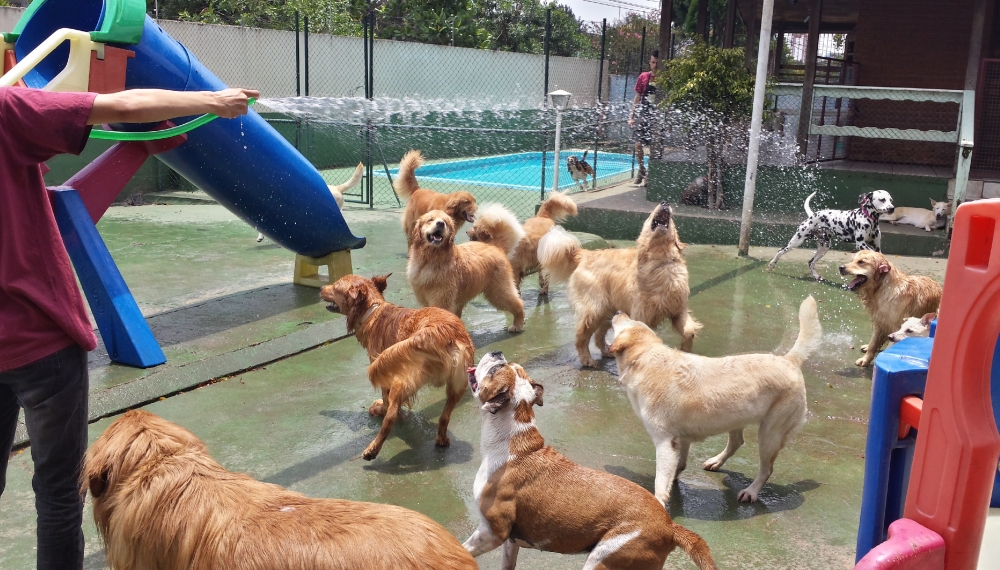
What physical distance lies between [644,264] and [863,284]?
1.80 m

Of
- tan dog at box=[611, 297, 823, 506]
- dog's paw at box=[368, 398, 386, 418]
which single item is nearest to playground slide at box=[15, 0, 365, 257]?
dog's paw at box=[368, 398, 386, 418]

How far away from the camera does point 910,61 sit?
1505 centimetres

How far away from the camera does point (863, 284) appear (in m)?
6.51

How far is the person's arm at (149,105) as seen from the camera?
99.6 inches

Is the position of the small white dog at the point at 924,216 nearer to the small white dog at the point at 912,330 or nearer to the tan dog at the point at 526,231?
the tan dog at the point at 526,231

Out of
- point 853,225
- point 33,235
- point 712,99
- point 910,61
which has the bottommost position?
point 853,225

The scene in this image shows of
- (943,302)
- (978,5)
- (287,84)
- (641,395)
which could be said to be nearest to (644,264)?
(641,395)

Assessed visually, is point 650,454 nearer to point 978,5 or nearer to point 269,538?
point 269,538

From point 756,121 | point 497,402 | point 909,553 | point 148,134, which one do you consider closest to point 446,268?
point 148,134

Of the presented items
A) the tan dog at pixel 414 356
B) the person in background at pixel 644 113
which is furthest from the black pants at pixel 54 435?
the person in background at pixel 644 113

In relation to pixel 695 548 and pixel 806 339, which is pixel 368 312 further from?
pixel 695 548

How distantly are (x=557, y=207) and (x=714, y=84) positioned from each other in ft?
15.4

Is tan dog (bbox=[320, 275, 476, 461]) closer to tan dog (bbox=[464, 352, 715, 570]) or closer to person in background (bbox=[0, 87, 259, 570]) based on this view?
tan dog (bbox=[464, 352, 715, 570])

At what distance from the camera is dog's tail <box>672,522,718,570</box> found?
3.04 meters
